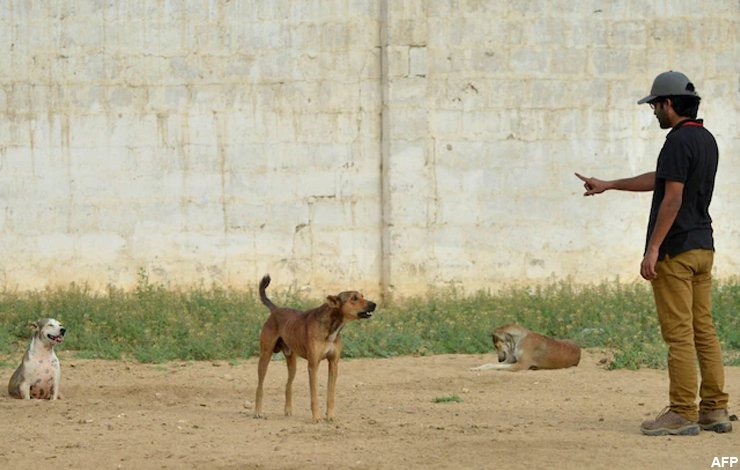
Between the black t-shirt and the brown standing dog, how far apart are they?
1.87m

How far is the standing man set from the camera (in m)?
7.75

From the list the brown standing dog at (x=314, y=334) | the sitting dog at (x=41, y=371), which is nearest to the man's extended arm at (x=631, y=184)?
the brown standing dog at (x=314, y=334)

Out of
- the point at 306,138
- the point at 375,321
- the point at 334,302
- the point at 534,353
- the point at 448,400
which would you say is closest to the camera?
the point at 334,302

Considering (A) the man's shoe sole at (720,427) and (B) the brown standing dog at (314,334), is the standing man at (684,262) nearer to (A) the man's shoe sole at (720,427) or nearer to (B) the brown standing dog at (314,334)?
(A) the man's shoe sole at (720,427)

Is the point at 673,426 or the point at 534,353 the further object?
the point at 534,353

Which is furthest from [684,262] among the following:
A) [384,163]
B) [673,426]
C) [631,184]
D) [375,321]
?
[384,163]

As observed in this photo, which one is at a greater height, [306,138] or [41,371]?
[306,138]

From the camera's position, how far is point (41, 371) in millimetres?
9625

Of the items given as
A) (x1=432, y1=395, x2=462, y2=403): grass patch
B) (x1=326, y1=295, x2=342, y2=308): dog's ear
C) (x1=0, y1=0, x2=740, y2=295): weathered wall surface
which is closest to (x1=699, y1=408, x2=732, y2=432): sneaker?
(x1=432, y1=395, x2=462, y2=403): grass patch

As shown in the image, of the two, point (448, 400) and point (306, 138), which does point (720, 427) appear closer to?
point (448, 400)

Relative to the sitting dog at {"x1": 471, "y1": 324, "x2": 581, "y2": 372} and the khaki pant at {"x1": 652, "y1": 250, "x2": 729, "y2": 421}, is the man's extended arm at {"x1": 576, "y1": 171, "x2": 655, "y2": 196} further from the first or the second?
the sitting dog at {"x1": 471, "y1": 324, "x2": 581, "y2": 372}

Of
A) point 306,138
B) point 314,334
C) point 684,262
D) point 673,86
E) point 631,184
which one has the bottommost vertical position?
point 314,334

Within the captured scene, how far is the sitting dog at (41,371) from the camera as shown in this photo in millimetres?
9633

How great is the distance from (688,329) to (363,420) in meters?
2.18
